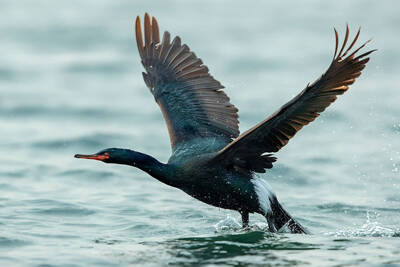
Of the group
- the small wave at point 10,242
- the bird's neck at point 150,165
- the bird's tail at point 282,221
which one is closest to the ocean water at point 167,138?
the small wave at point 10,242

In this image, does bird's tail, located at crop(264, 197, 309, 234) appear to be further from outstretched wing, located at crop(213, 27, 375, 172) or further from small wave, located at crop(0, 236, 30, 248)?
small wave, located at crop(0, 236, 30, 248)

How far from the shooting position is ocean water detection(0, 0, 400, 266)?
9.22 meters

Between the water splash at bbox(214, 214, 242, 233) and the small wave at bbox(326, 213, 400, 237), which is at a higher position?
the water splash at bbox(214, 214, 242, 233)

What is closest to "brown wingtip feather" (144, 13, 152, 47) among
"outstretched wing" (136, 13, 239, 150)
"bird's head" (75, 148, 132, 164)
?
"outstretched wing" (136, 13, 239, 150)

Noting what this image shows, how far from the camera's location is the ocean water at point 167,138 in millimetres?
9219

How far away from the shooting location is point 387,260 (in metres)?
8.48

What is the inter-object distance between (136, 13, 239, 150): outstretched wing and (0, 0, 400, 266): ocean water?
983 mm

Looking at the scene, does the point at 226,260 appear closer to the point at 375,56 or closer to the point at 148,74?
the point at 148,74

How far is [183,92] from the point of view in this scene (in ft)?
35.2

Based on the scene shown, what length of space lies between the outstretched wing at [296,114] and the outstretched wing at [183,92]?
105cm

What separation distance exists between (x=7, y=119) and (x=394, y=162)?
18.6 ft

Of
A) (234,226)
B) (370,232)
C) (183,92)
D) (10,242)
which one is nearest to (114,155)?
(10,242)

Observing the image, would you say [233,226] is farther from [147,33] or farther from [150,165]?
[147,33]

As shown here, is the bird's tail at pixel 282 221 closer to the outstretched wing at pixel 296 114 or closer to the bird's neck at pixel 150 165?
the outstretched wing at pixel 296 114
